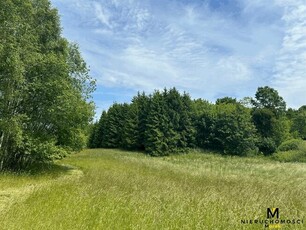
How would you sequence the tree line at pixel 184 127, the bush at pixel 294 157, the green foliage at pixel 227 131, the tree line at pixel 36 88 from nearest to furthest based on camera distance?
the tree line at pixel 36 88 → the bush at pixel 294 157 → the tree line at pixel 184 127 → the green foliage at pixel 227 131

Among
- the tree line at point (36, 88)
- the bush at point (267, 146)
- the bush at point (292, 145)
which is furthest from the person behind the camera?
the bush at point (267, 146)

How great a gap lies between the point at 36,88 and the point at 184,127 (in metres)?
37.6

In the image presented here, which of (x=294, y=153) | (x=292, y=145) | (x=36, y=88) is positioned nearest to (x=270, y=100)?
(x=292, y=145)

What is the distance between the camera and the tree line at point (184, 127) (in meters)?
48.8

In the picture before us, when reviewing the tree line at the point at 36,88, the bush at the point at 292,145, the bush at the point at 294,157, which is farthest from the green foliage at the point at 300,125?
the tree line at the point at 36,88

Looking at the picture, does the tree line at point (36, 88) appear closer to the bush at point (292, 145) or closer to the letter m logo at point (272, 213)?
the letter m logo at point (272, 213)

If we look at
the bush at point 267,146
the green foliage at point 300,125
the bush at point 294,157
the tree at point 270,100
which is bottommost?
the bush at point 294,157

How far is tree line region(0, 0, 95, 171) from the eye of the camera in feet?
47.4

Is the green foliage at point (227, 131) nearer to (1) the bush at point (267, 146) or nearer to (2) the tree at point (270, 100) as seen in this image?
(1) the bush at point (267, 146)

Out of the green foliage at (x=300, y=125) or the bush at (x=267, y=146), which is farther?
the green foliage at (x=300, y=125)

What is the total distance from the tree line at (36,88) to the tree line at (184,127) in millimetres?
28277

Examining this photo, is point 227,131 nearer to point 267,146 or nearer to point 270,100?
point 267,146

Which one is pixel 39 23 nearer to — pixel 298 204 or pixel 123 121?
pixel 298 204

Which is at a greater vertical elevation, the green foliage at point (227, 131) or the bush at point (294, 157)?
the green foliage at point (227, 131)
